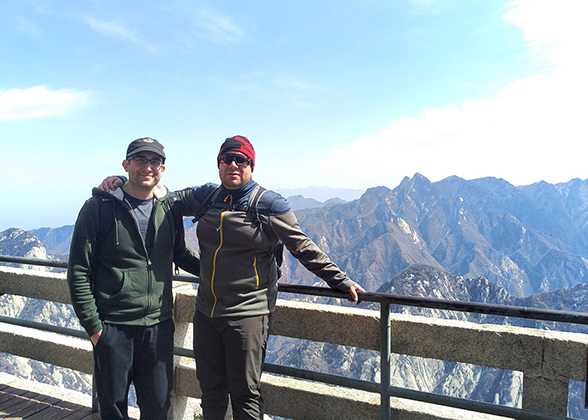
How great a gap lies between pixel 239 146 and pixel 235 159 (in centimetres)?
11

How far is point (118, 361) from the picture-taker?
10.6ft

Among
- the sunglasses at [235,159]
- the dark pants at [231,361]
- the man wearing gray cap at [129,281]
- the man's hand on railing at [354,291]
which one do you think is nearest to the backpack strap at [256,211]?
the sunglasses at [235,159]

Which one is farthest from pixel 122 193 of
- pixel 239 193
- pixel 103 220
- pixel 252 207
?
pixel 252 207

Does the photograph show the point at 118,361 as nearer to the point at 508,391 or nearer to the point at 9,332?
the point at 9,332

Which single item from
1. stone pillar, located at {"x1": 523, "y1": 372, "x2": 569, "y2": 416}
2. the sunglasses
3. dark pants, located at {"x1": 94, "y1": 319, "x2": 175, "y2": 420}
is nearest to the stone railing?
stone pillar, located at {"x1": 523, "y1": 372, "x2": 569, "y2": 416}

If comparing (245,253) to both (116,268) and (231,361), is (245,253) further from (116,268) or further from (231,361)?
(116,268)

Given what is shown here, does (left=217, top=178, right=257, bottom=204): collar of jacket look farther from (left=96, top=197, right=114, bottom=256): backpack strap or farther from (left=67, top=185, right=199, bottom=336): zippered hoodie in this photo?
(left=96, top=197, right=114, bottom=256): backpack strap

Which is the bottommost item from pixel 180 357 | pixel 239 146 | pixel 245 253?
pixel 180 357

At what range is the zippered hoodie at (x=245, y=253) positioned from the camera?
3.12 metres

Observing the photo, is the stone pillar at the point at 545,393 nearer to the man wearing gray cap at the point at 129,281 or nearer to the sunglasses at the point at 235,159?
the sunglasses at the point at 235,159

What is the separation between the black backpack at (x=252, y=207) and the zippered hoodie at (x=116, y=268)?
0.36 metres

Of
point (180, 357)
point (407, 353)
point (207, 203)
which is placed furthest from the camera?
point (180, 357)

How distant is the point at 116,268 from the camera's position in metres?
3.21

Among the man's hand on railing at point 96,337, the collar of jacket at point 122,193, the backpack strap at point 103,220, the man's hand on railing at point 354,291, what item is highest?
the collar of jacket at point 122,193
